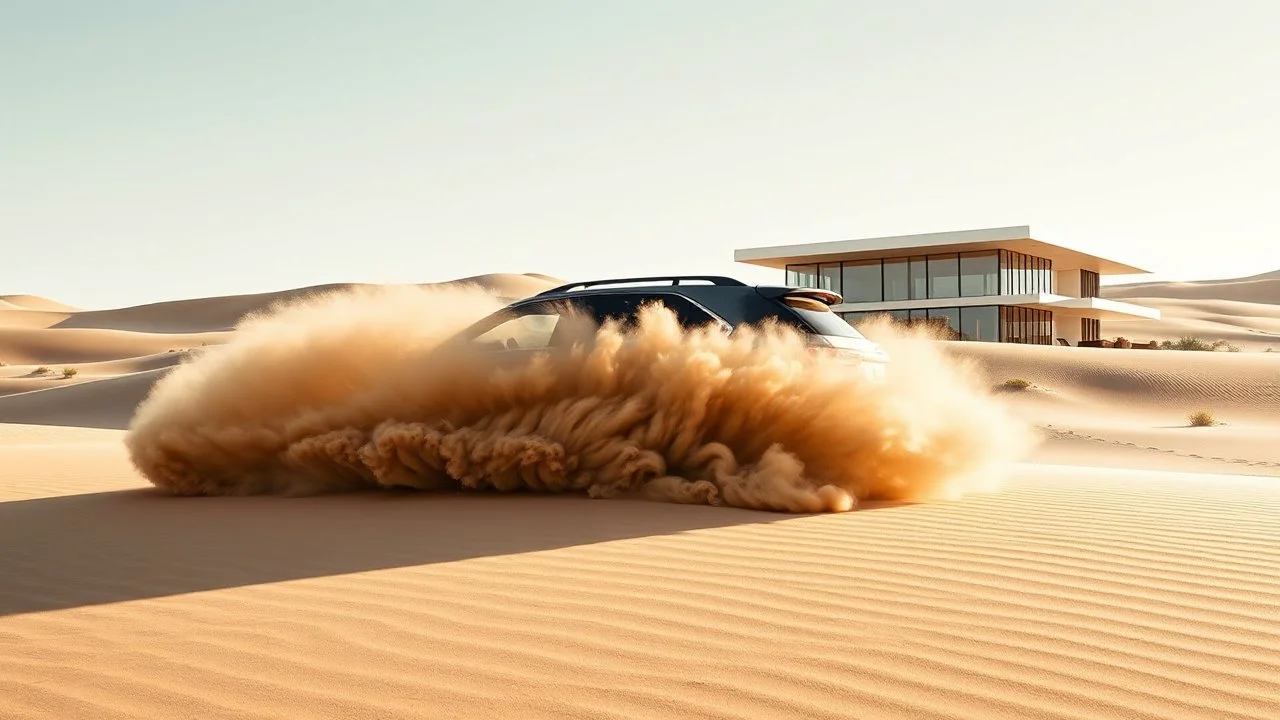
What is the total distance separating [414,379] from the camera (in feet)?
27.0

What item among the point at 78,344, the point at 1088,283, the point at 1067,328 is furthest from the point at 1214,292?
the point at 78,344

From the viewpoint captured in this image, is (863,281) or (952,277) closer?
(952,277)

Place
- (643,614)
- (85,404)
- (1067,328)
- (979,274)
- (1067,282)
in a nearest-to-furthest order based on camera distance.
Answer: (643,614), (85,404), (979,274), (1067,328), (1067,282)

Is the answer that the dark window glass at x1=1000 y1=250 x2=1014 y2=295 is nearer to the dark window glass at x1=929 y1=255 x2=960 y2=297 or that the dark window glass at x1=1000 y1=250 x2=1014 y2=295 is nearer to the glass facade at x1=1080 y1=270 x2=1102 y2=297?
the dark window glass at x1=929 y1=255 x2=960 y2=297

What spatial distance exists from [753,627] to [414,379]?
4.91 metres

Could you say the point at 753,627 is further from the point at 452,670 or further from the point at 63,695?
the point at 63,695

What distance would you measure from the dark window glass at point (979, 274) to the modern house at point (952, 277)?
0.04m

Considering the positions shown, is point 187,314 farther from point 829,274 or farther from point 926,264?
point 926,264

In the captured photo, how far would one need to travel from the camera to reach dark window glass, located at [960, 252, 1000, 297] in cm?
4403

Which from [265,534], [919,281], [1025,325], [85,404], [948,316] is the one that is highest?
[919,281]

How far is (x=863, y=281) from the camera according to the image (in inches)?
1859

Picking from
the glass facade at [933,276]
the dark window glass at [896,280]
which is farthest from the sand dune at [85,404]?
the dark window glass at [896,280]

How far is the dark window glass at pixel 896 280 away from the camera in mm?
45969

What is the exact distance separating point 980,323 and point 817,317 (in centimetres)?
3843
